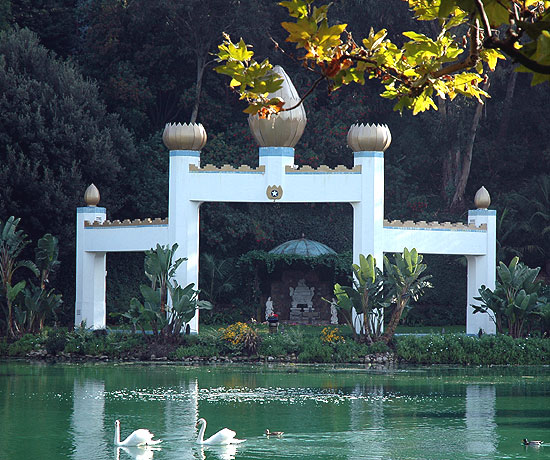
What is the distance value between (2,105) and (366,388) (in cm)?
1585

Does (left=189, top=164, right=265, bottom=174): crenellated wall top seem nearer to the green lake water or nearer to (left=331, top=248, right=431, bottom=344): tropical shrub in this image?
(left=331, top=248, right=431, bottom=344): tropical shrub

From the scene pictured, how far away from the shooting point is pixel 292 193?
26.2 metres

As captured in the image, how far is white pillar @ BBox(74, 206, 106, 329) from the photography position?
27812 millimetres

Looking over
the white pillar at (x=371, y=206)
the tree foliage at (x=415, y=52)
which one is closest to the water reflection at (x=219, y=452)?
the tree foliage at (x=415, y=52)

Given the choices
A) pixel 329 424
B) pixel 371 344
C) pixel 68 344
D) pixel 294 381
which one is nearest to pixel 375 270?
pixel 371 344

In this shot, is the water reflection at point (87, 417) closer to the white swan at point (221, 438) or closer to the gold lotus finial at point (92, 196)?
the white swan at point (221, 438)

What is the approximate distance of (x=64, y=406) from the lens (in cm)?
1838

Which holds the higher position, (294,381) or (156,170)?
(156,170)

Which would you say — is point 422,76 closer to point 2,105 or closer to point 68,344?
point 68,344

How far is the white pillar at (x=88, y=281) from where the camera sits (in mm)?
27812

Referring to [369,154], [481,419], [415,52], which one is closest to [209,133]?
[369,154]

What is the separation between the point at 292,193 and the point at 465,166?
1003cm

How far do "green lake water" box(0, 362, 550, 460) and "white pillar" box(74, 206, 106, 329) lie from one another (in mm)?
3862

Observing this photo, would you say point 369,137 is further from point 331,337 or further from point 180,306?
point 180,306
